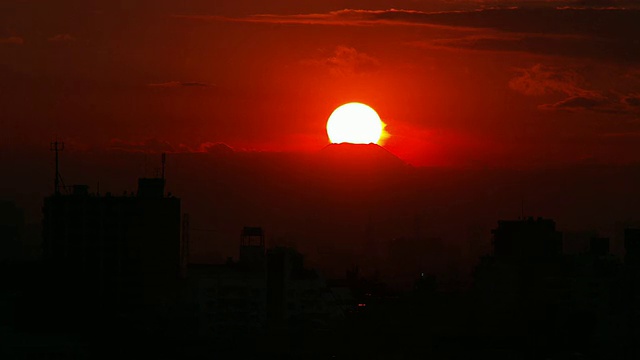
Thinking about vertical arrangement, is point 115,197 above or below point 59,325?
above

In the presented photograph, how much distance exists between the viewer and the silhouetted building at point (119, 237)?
78625 millimetres

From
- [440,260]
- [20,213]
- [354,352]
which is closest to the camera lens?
[354,352]

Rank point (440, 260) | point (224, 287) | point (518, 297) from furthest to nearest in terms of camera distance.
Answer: point (440, 260)
point (518, 297)
point (224, 287)

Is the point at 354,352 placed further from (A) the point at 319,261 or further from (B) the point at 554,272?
(A) the point at 319,261

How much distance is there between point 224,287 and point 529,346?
14269mm

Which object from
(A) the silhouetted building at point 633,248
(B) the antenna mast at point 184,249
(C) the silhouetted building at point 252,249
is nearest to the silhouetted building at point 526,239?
(A) the silhouetted building at point 633,248

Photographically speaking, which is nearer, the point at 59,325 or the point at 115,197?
the point at 59,325

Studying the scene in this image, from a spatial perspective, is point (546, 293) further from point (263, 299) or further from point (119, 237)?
point (119, 237)

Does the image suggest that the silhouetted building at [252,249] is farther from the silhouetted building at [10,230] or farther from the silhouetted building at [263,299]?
the silhouetted building at [10,230]

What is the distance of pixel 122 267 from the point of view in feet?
260

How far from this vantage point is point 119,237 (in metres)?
80.8

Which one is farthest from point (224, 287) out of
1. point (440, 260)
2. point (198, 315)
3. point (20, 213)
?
point (440, 260)

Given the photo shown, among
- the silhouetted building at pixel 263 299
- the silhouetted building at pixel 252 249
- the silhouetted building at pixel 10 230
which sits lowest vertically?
the silhouetted building at pixel 263 299

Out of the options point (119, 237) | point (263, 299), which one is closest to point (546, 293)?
point (263, 299)
